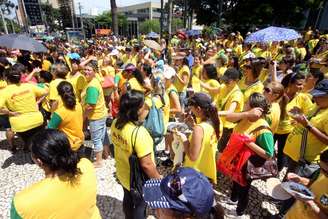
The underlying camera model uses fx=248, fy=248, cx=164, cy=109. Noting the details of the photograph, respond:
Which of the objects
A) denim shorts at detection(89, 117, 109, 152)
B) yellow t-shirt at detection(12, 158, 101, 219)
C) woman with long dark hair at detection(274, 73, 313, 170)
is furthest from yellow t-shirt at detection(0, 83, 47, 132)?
woman with long dark hair at detection(274, 73, 313, 170)

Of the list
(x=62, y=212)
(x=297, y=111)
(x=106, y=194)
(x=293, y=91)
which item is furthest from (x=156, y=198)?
(x=293, y=91)

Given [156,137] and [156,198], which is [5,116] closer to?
[156,137]

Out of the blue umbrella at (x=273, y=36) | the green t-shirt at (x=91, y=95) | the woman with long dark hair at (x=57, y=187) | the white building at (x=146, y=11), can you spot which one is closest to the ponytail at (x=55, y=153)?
the woman with long dark hair at (x=57, y=187)

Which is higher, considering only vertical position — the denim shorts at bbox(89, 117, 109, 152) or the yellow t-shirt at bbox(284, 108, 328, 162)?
the yellow t-shirt at bbox(284, 108, 328, 162)

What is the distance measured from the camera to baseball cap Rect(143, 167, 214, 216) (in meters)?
1.23

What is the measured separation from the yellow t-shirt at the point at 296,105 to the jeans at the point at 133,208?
7.83ft

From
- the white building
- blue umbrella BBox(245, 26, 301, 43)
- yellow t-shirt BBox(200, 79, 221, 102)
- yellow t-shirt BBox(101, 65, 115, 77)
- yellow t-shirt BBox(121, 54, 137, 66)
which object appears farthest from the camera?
the white building

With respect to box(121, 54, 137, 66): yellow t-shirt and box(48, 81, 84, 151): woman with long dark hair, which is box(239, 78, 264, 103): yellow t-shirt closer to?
box(48, 81, 84, 151): woman with long dark hair

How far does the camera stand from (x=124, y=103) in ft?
8.50

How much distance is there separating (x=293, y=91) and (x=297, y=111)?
114cm

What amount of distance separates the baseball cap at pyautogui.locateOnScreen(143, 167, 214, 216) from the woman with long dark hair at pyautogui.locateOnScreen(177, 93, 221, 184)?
1.24 metres

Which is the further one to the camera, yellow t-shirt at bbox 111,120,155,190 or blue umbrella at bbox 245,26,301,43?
blue umbrella at bbox 245,26,301,43

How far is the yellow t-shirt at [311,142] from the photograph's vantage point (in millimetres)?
2814

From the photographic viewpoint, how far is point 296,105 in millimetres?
3754
